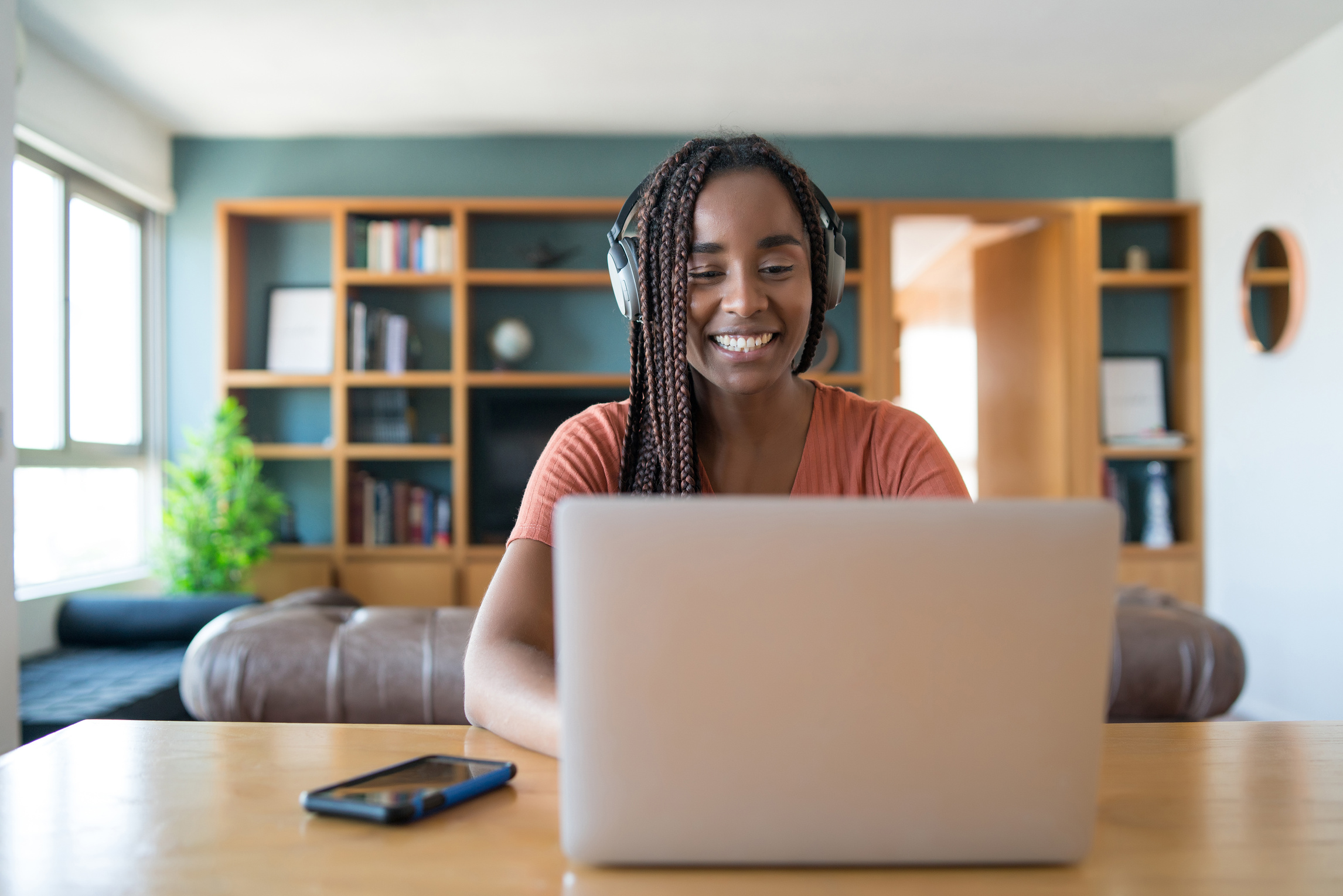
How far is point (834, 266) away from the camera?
4.38 ft

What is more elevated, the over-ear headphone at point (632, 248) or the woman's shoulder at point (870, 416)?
the over-ear headphone at point (632, 248)

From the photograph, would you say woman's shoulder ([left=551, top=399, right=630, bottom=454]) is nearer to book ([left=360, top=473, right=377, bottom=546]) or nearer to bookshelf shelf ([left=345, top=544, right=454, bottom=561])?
bookshelf shelf ([left=345, top=544, right=454, bottom=561])

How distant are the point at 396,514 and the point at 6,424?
2.23 metres

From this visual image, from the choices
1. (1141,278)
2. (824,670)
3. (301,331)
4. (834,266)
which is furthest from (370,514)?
(824,670)

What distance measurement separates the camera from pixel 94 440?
438 centimetres

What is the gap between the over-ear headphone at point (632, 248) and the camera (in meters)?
1.25

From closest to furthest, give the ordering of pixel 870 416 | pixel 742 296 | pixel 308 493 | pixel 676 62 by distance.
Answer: pixel 742 296, pixel 870 416, pixel 676 62, pixel 308 493

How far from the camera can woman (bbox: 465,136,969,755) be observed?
119 cm

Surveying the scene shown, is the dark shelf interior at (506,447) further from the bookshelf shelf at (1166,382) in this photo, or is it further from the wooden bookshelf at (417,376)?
the bookshelf shelf at (1166,382)

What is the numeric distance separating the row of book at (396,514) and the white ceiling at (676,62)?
66.7 inches

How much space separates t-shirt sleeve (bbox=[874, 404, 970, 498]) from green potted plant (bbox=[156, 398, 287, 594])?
12.0ft

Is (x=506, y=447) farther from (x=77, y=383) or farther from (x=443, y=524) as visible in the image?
(x=77, y=383)

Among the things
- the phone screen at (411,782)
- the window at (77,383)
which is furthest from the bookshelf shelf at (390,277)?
the phone screen at (411,782)

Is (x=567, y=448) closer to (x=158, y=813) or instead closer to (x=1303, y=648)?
(x=158, y=813)
